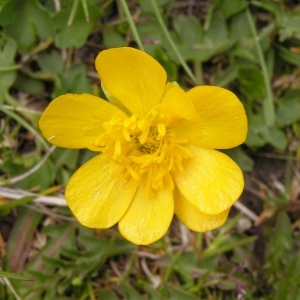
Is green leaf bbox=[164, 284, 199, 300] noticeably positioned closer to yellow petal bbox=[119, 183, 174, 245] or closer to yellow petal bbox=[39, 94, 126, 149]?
yellow petal bbox=[119, 183, 174, 245]

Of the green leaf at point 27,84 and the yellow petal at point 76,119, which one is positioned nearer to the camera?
the yellow petal at point 76,119

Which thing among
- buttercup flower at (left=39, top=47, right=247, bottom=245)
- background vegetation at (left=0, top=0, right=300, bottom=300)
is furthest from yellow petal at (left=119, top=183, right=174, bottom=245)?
background vegetation at (left=0, top=0, right=300, bottom=300)

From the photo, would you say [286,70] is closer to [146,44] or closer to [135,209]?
[146,44]

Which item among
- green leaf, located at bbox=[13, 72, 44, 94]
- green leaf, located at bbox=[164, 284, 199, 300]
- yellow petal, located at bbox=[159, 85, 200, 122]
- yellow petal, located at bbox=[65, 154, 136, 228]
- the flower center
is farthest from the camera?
green leaf, located at bbox=[13, 72, 44, 94]

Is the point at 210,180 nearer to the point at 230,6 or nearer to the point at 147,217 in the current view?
the point at 147,217

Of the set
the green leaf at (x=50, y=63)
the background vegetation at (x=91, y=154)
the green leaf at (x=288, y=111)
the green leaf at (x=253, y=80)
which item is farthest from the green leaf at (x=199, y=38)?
the green leaf at (x=50, y=63)

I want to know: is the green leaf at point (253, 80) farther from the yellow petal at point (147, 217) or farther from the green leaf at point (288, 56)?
the yellow petal at point (147, 217)
